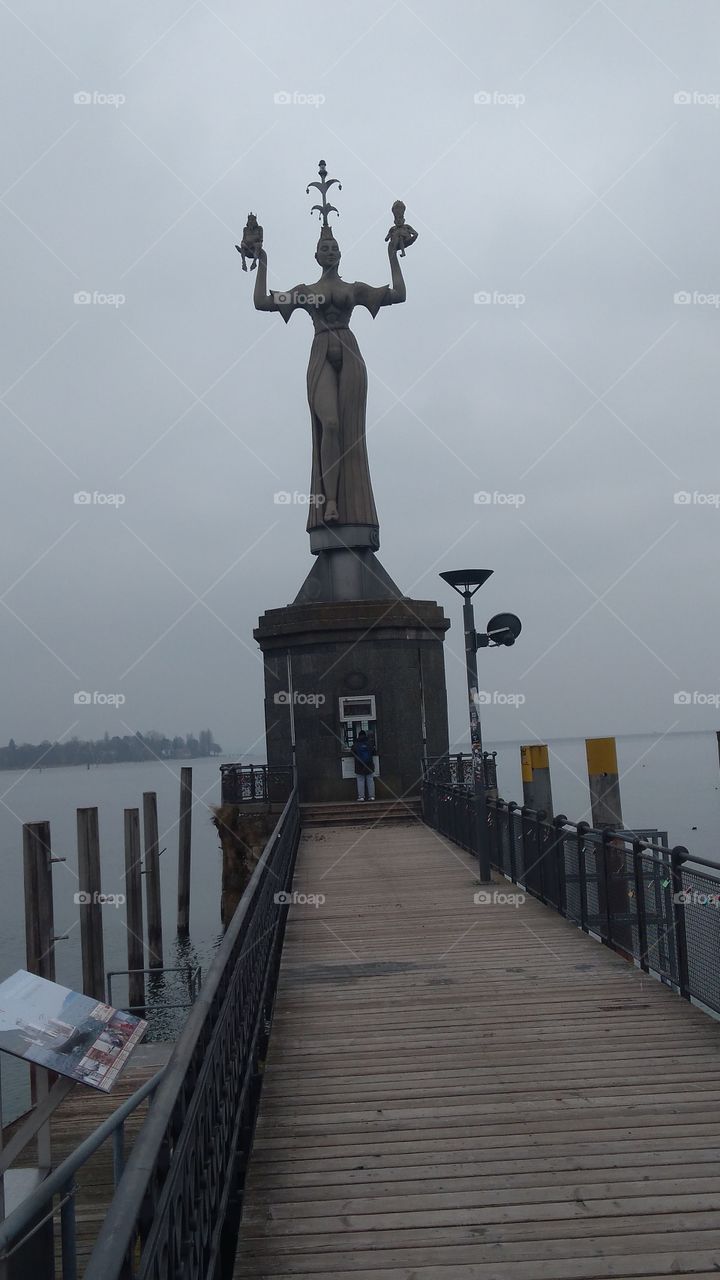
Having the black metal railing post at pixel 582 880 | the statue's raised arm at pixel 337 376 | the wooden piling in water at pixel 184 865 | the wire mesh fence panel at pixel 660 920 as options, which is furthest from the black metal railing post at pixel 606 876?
the wooden piling in water at pixel 184 865

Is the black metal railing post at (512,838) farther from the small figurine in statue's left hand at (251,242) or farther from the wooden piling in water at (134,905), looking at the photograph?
the small figurine in statue's left hand at (251,242)

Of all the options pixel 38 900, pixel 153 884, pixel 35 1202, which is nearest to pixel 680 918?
pixel 35 1202

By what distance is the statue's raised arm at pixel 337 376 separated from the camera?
24.6 meters

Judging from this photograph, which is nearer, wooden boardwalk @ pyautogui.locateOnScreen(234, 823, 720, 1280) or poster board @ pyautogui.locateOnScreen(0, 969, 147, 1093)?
wooden boardwalk @ pyautogui.locateOnScreen(234, 823, 720, 1280)

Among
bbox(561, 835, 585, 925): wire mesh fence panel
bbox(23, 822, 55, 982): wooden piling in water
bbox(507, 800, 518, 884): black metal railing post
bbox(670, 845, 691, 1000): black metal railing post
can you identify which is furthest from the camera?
bbox(23, 822, 55, 982): wooden piling in water

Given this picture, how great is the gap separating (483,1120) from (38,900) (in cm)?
975

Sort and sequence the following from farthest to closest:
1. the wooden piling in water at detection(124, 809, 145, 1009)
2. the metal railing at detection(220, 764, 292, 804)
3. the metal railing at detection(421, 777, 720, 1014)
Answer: the metal railing at detection(220, 764, 292, 804) < the wooden piling in water at detection(124, 809, 145, 1009) < the metal railing at detection(421, 777, 720, 1014)

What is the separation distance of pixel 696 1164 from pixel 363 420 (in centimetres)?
2174

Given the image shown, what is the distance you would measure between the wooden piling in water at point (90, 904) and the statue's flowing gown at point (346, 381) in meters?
9.94

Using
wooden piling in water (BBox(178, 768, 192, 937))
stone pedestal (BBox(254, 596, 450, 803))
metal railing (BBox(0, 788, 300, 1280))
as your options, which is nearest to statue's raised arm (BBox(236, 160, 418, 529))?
stone pedestal (BBox(254, 596, 450, 803))

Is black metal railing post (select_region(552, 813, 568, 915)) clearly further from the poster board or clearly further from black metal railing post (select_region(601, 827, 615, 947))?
the poster board

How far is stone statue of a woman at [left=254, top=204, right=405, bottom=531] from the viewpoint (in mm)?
24703

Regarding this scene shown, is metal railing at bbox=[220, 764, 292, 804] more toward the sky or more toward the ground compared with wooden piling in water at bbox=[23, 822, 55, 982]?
more toward the sky

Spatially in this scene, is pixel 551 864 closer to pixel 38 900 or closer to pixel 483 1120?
pixel 483 1120
